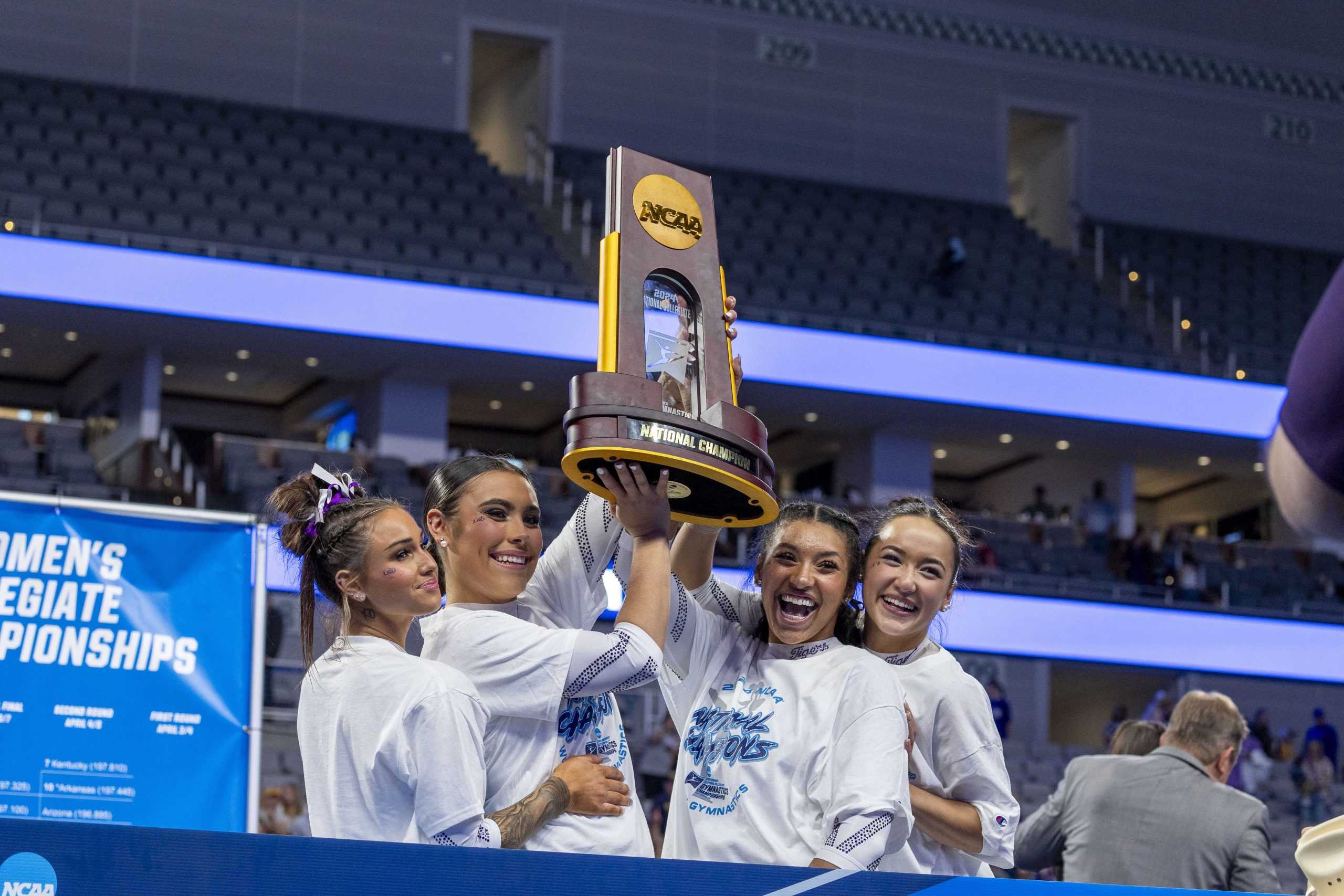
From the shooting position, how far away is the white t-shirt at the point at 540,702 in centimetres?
236

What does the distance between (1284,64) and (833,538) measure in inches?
807

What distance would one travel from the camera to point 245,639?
403 centimetres

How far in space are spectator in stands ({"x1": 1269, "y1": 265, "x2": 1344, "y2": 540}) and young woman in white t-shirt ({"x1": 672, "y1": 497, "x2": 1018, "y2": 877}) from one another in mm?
1615

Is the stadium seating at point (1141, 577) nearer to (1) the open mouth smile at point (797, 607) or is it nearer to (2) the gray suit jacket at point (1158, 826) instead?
(2) the gray suit jacket at point (1158, 826)

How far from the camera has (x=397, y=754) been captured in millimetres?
2244

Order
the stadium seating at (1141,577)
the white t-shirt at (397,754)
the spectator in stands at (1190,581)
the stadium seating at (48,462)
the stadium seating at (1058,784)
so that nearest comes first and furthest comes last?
the white t-shirt at (397,754) → the stadium seating at (1058,784) → the stadium seating at (48,462) → the stadium seating at (1141,577) → the spectator in stands at (1190,581)

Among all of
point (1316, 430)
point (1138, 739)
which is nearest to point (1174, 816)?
point (1138, 739)

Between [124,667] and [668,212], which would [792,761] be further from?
[124,667]

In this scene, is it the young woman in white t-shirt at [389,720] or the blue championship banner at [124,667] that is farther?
the blue championship banner at [124,667]

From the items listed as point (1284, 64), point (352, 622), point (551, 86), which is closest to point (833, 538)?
point (352, 622)

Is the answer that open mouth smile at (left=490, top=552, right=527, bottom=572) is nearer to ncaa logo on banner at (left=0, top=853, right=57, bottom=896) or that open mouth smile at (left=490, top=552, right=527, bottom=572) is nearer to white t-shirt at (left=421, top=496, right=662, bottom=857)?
white t-shirt at (left=421, top=496, right=662, bottom=857)

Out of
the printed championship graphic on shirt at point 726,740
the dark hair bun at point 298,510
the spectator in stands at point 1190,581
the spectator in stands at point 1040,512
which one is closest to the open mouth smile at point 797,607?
the printed championship graphic on shirt at point 726,740

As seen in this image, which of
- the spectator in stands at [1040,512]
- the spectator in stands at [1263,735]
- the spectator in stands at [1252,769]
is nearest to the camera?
the spectator in stands at [1252,769]

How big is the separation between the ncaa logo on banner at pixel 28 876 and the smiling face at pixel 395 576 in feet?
2.89
